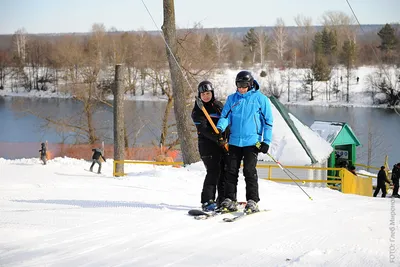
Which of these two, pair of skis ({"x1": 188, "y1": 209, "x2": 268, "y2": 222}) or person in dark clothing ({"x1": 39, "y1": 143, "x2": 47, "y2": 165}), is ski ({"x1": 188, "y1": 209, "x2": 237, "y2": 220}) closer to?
pair of skis ({"x1": 188, "y1": 209, "x2": 268, "y2": 222})

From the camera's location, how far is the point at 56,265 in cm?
407

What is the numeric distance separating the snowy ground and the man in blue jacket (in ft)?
2.11

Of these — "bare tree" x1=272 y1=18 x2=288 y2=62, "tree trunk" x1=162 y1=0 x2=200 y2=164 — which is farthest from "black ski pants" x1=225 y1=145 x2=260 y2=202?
"bare tree" x1=272 y1=18 x2=288 y2=62

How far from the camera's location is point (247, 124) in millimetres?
6109

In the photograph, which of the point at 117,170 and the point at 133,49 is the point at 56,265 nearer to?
the point at 117,170

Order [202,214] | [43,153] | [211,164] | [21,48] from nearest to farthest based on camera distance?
[202,214] < [211,164] < [43,153] < [21,48]

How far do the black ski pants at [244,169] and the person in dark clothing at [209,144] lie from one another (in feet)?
0.52

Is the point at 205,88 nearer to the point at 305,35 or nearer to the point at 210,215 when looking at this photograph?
the point at 210,215

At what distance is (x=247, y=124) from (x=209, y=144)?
0.54 meters

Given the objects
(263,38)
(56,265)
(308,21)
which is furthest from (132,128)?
(308,21)

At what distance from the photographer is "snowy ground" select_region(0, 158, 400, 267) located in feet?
14.2

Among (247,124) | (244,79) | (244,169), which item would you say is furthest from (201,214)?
(244,79)

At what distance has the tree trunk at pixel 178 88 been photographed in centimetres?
1389

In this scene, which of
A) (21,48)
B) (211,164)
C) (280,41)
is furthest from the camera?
(280,41)
